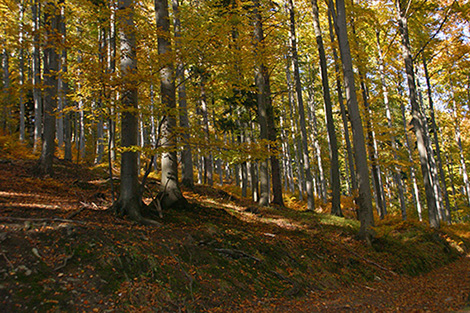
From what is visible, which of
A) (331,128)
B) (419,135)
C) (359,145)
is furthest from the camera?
(419,135)

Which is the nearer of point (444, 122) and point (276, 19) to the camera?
point (276, 19)

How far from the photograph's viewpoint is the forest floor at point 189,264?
4.05 meters

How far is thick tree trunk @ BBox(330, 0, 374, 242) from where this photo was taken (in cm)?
899

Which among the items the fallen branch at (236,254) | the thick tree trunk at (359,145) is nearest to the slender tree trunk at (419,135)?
the thick tree trunk at (359,145)

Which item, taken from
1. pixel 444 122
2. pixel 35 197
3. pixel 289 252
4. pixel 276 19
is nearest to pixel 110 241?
pixel 35 197

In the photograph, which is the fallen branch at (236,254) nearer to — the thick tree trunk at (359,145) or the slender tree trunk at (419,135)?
the thick tree trunk at (359,145)

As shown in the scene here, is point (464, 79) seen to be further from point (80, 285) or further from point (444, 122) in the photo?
point (80, 285)

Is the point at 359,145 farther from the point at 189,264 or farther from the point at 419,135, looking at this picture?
the point at 419,135

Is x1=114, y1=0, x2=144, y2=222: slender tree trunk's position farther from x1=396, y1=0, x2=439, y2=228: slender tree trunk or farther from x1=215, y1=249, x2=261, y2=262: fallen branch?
x1=396, y1=0, x2=439, y2=228: slender tree trunk

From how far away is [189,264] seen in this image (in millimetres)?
5477

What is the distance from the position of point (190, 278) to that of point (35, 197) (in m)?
4.99

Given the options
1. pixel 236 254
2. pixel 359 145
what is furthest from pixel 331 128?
pixel 236 254

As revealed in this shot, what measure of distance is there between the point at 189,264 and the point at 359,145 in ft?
20.8

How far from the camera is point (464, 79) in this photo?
20188 mm
